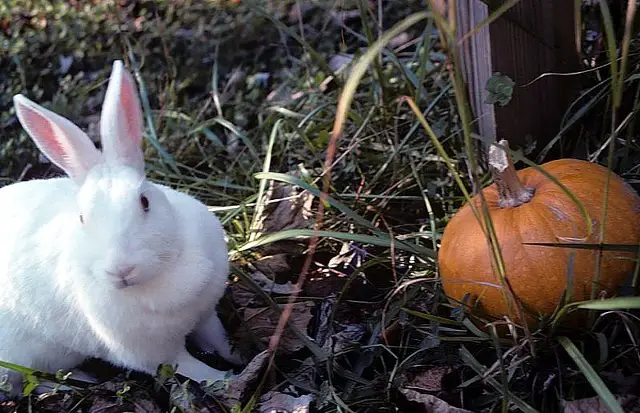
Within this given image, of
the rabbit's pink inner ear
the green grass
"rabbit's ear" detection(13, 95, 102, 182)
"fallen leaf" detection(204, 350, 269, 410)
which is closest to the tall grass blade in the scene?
the green grass

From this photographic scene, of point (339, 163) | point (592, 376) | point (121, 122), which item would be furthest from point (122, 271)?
point (339, 163)

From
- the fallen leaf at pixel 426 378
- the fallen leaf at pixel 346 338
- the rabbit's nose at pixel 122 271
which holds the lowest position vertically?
the fallen leaf at pixel 346 338

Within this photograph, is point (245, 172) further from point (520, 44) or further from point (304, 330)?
point (520, 44)

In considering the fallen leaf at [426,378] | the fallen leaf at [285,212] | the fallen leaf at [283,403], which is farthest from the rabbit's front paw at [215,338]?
the fallen leaf at [426,378]

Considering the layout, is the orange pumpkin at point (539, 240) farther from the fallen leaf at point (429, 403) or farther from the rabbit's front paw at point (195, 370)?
the rabbit's front paw at point (195, 370)

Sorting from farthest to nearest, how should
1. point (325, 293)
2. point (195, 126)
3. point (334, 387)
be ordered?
point (195, 126)
point (325, 293)
point (334, 387)

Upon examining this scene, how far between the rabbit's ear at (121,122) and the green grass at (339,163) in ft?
1.69

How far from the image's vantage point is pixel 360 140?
10.5 ft

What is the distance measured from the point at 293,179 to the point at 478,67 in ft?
2.41

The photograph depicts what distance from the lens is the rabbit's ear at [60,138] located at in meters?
2.36

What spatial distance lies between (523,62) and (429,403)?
1227 millimetres

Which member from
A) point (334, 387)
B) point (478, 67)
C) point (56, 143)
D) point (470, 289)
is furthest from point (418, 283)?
point (56, 143)

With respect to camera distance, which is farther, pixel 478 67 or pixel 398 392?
pixel 478 67

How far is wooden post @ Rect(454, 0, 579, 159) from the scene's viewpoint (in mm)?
2717
